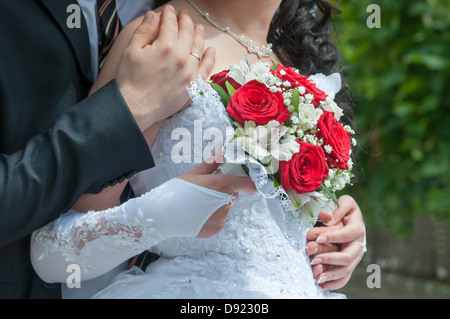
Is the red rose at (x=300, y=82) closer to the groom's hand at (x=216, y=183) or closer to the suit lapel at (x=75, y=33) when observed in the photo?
the groom's hand at (x=216, y=183)

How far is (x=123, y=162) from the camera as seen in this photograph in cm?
173

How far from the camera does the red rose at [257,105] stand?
1629 millimetres

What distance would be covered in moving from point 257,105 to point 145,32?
1.51 ft


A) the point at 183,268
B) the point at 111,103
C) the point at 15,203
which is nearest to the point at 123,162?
the point at 111,103

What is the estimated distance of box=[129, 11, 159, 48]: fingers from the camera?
179 centimetres

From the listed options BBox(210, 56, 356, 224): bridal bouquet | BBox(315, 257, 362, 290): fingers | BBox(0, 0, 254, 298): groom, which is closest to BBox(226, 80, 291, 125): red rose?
BBox(210, 56, 356, 224): bridal bouquet

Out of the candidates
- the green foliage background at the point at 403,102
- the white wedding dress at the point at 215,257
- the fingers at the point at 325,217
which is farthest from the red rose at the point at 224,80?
the green foliage background at the point at 403,102

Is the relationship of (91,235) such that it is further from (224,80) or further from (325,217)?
(325,217)

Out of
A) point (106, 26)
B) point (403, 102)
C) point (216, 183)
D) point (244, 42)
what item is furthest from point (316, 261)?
Result: point (403, 102)

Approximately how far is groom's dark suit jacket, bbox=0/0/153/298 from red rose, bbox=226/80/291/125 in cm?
31

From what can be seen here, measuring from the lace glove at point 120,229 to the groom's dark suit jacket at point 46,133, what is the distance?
0.08 metres

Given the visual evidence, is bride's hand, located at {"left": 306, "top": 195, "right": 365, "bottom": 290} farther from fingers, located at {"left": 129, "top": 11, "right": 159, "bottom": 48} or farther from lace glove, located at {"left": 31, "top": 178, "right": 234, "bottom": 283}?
fingers, located at {"left": 129, "top": 11, "right": 159, "bottom": 48}

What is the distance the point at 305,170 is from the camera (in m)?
1.64

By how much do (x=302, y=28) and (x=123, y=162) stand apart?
1375 millimetres
